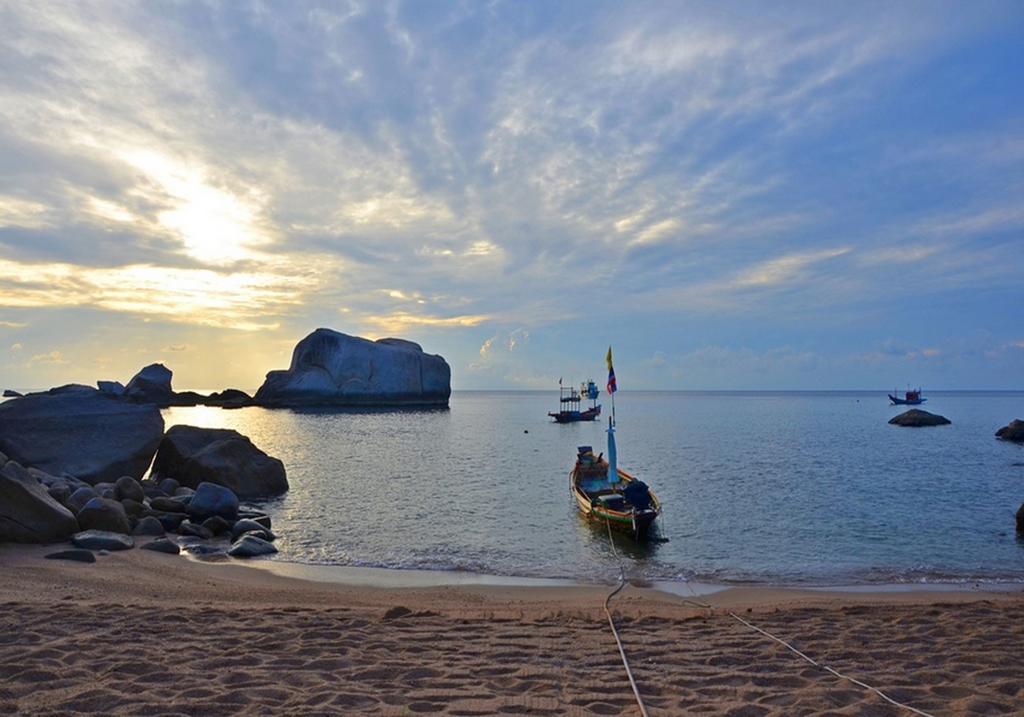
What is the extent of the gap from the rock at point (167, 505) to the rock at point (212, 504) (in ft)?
1.02

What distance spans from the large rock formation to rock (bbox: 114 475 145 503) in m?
77.5

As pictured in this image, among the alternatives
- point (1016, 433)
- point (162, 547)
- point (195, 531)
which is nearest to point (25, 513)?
point (162, 547)

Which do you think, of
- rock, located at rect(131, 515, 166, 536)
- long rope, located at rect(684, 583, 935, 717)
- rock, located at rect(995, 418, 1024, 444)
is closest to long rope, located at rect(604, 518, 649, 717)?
long rope, located at rect(684, 583, 935, 717)

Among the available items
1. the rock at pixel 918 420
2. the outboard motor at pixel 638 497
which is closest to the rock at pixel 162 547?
the outboard motor at pixel 638 497

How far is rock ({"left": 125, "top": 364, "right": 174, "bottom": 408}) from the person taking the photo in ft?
318

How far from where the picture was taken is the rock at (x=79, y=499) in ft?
54.0

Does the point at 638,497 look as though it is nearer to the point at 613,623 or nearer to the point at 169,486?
the point at 613,623

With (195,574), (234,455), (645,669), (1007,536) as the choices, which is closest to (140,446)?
(234,455)

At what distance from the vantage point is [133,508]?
60.5 feet

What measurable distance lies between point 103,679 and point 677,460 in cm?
3632

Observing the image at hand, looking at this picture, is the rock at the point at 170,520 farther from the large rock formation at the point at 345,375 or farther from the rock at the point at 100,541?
the large rock formation at the point at 345,375

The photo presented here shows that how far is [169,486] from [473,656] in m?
18.6

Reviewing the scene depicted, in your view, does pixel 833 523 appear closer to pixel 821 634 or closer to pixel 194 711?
pixel 821 634

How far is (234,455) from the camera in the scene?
81.4 ft
